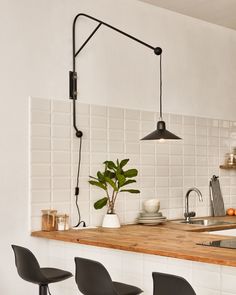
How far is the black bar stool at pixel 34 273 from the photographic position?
3.12m

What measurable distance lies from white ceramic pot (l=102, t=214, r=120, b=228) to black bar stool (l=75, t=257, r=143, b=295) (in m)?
1.08

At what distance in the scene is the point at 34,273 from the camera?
10.3 ft

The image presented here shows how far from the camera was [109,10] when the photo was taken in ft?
14.5

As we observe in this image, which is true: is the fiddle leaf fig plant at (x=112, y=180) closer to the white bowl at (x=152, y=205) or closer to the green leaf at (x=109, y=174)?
the green leaf at (x=109, y=174)

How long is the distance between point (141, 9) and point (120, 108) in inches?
36.2

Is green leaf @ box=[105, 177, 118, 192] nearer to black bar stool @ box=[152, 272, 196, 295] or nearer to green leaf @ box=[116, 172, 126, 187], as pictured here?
green leaf @ box=[116, 172, 126, 187]

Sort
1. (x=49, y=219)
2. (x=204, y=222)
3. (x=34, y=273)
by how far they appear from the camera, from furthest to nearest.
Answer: (x=204, y=222) → (x=49, y=219) → (x=34, y=273)

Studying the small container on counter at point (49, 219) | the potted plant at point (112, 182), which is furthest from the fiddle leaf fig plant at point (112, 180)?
the small container on counter at point (49, 219)

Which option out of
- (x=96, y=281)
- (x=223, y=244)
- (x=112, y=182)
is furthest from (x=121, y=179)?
(x=96, y=281)

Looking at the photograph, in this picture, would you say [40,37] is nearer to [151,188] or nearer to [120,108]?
[120,108]

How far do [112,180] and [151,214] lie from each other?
48 centimetres

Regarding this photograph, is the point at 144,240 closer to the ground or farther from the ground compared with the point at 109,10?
closer to the ground

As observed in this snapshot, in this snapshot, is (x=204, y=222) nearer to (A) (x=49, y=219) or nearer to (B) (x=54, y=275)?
(A) (x=49, y=219)

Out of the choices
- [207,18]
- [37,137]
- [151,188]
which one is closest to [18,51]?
[37,137]
